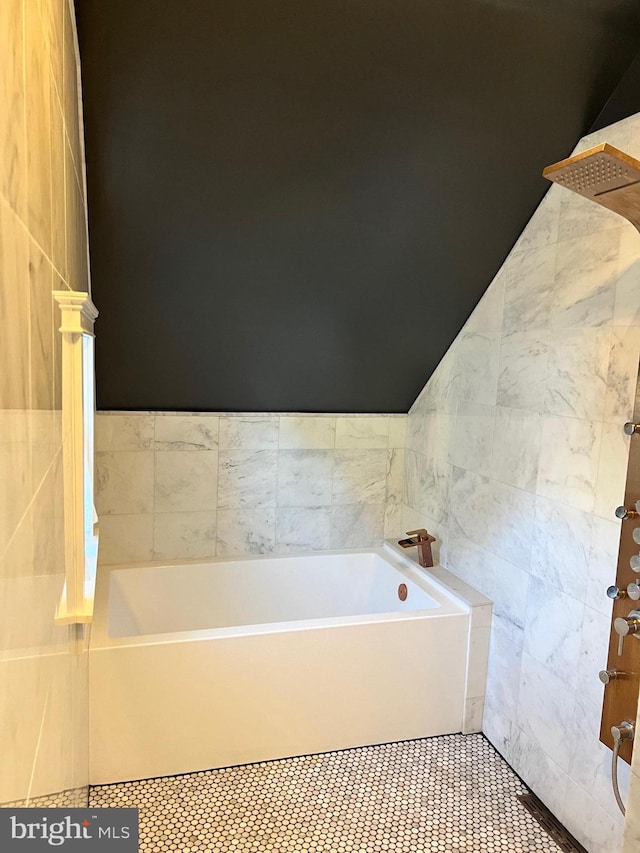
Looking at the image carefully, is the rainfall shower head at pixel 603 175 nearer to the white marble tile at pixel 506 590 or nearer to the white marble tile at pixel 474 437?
the white marble tile at pixel 474 437

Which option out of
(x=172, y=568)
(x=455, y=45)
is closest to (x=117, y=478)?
(x=172, y=568)

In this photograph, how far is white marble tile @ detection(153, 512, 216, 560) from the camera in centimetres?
311

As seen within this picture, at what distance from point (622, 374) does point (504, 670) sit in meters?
1.38

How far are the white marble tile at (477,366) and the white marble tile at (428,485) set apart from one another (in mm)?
425

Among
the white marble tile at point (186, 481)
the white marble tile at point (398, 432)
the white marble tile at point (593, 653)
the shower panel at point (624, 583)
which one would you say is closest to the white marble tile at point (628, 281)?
the shower panel at point (624, 583)

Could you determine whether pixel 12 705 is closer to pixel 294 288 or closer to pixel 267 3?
pixel 267 3

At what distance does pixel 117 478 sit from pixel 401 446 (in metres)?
1.60

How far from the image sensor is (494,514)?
262 cm

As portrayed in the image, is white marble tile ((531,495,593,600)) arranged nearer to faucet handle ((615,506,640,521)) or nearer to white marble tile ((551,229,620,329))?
faucet handle ((615,506,640,521))

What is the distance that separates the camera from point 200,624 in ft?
10.3

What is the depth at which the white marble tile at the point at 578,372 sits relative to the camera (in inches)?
Result: 79.7

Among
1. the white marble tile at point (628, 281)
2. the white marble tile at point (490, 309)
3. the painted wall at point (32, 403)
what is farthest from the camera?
the white marble tile at point (490, 309)

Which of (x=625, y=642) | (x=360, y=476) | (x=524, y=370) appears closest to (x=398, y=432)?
(x=360, y=476)

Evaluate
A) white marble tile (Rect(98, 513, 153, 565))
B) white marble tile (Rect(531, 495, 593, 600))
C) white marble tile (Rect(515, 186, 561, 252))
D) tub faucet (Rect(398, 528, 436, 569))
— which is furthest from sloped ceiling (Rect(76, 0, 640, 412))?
white marble tile (Rect(531, 495, 593, 600))
